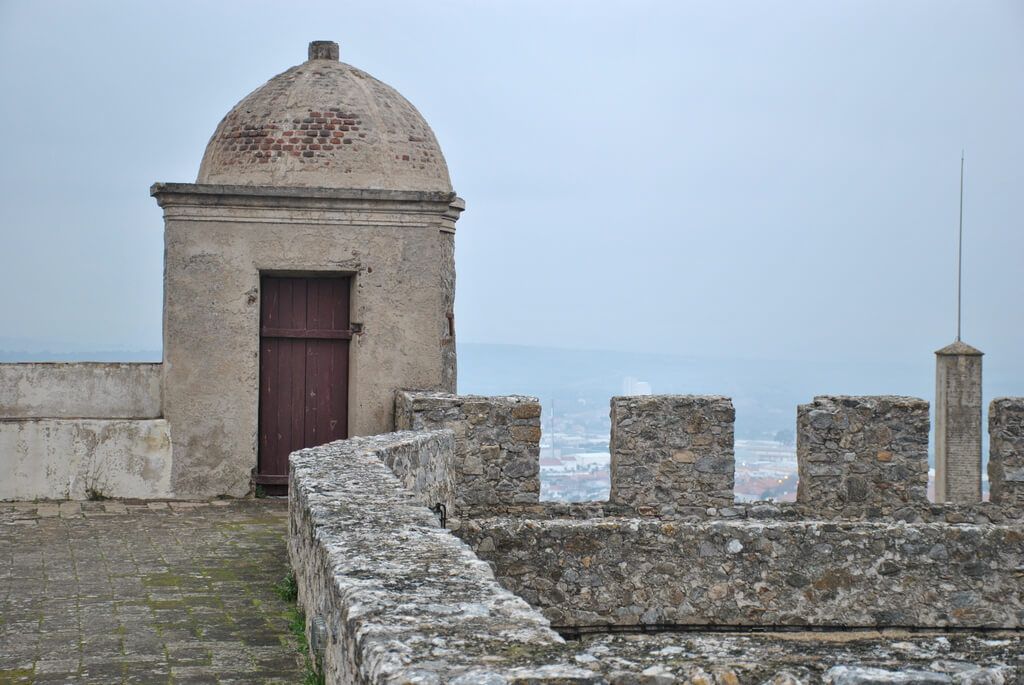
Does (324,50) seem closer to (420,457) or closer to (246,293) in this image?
(246,293)

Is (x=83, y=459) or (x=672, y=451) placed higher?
(x=672, y=451)

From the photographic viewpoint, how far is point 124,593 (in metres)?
7.64

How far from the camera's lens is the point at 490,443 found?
36.3 ft

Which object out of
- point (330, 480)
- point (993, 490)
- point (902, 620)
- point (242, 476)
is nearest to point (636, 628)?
point (902, 620)

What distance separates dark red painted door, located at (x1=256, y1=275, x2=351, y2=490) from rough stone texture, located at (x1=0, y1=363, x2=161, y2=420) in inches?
42.6

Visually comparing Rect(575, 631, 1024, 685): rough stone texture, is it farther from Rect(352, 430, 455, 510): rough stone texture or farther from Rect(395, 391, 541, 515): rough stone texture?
Rect(395, 391, 541, 515): rough stone texture

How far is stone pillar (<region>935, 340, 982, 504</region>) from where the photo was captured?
1805 centimetres

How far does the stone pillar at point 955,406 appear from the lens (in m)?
18.0

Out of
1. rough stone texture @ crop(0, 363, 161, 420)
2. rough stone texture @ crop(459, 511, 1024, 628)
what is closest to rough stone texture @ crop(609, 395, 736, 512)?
rough stone texture @ crop(459, 511, 1024, 628)

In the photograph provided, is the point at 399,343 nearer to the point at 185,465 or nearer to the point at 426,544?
the point at 185,465

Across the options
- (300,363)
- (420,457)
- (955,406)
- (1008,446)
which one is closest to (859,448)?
(1008,446)

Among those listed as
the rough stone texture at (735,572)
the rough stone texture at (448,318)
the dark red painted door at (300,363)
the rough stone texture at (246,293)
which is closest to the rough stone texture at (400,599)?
the rough stone texture at (735,572)

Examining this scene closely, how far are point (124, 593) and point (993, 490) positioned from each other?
690 cm

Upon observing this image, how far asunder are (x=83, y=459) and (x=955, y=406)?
498 inches
